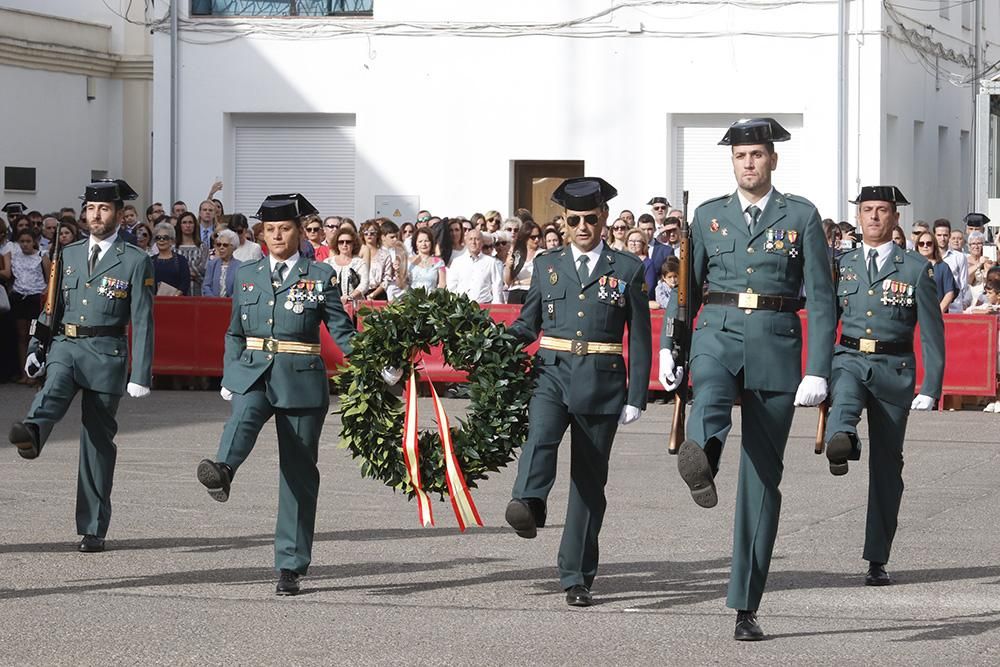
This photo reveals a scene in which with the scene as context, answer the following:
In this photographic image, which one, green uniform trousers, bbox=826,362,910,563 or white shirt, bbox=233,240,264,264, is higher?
white shirt, bbox=233,240,264,264

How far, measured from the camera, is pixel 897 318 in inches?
386

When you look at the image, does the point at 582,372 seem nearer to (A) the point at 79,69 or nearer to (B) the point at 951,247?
(B) the point at 951,247

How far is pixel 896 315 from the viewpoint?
9805 mm

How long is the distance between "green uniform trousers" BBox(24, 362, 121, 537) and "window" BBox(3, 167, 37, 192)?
2316 centimetres

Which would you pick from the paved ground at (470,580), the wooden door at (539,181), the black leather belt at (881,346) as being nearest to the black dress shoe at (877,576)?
the paved ground at (470,580)

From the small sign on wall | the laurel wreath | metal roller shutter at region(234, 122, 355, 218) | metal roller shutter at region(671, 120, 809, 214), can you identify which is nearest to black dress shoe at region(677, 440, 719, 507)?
the laurel wreath

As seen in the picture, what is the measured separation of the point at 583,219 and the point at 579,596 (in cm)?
176

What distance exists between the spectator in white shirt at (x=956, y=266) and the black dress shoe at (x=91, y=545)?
37.7ft

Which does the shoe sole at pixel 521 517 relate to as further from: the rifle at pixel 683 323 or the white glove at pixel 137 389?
the white glove at pixel 137 389

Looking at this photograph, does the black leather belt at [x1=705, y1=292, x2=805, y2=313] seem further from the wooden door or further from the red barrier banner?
the wooden door

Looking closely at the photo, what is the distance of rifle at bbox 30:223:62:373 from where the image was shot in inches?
417

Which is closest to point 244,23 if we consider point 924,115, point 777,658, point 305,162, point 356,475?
point 305,162

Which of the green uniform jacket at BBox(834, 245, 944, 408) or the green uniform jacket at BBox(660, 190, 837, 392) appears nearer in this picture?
the green uniform jacket at BBox(660, 190, 837, 392)

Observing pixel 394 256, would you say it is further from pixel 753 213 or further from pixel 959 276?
pixel 753 213
